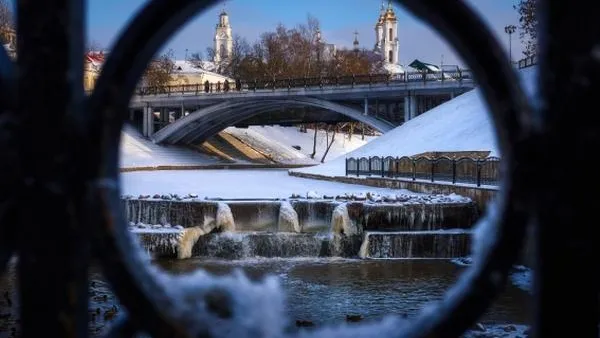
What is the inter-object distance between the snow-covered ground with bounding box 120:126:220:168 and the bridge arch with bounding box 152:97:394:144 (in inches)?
38.2

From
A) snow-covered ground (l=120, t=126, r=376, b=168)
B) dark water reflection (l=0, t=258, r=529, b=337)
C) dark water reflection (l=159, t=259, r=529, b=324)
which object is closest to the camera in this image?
dark water reflection (l=0, t=258, r=529, b=337)

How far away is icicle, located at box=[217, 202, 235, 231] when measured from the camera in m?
15.9

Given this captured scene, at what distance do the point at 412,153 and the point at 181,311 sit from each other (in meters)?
28.1

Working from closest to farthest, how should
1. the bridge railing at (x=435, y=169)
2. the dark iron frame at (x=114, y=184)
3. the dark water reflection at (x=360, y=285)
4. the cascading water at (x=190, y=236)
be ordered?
the dark iron frame at (x=114, y=184), the dark water reflection at (x=360, y=285), the cascading water at (x=190, y=236), the bridge railing at (x=435, y=169)

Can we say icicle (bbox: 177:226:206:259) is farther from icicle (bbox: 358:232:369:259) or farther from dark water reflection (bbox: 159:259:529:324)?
icicle (bbox: 358:232:369:259)

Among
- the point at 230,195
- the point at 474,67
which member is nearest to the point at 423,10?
the point at 474,67

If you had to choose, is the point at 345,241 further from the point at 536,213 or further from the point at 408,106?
the point at 408,106

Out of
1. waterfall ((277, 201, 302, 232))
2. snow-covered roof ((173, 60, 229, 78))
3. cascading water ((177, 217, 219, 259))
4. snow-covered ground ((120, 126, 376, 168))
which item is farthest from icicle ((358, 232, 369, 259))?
Result: snow-covered roof ((173, 60, 229, 78))

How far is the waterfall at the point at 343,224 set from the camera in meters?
15.5

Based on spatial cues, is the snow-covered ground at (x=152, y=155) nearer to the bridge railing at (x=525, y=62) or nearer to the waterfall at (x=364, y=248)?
the bridge railing at (x=525, y=62)

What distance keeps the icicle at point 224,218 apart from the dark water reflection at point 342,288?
125 centimetres

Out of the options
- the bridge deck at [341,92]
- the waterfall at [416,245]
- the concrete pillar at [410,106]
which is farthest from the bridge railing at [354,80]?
the waterfall at [416,245]

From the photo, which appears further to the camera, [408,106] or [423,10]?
[408,106]

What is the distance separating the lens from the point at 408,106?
36.4 meters
